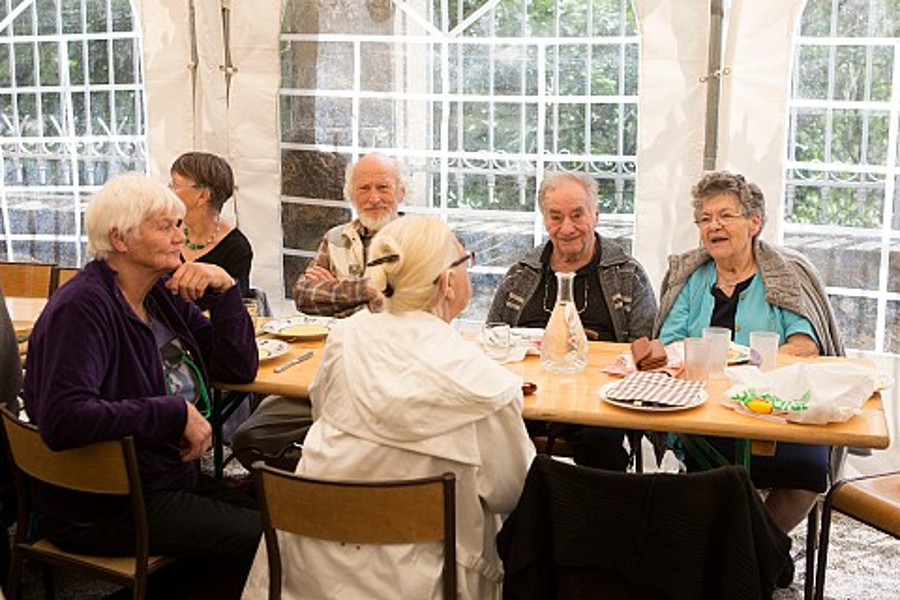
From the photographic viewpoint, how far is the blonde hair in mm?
2316

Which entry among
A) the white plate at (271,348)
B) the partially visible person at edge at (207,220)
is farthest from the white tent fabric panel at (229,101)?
the white plate at (271,348)

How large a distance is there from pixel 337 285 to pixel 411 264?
1317 millimetres

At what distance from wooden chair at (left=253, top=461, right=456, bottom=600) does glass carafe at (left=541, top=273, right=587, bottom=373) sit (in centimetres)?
88

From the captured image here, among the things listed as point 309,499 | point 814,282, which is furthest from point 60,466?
point 814,282

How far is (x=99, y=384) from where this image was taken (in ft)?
8.30

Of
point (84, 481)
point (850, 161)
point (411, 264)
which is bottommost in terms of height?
point (84, 481)

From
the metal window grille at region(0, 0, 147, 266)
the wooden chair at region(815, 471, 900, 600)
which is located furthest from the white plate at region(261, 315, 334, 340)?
the metal window grille at region(0, 0, 147, 266)

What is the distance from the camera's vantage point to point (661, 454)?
12.0 ft

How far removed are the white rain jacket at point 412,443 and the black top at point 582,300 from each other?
1440mm

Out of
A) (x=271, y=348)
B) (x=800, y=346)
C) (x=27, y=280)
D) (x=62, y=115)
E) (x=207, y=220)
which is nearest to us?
(x=271, y=348)

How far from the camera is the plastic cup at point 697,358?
2871 mm

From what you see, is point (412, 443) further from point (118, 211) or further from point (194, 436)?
point (118, 211)

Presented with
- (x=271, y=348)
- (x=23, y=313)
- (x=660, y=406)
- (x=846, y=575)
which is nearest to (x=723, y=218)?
(x=660, y=406)

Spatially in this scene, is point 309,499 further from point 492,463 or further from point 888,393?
point 888,393
